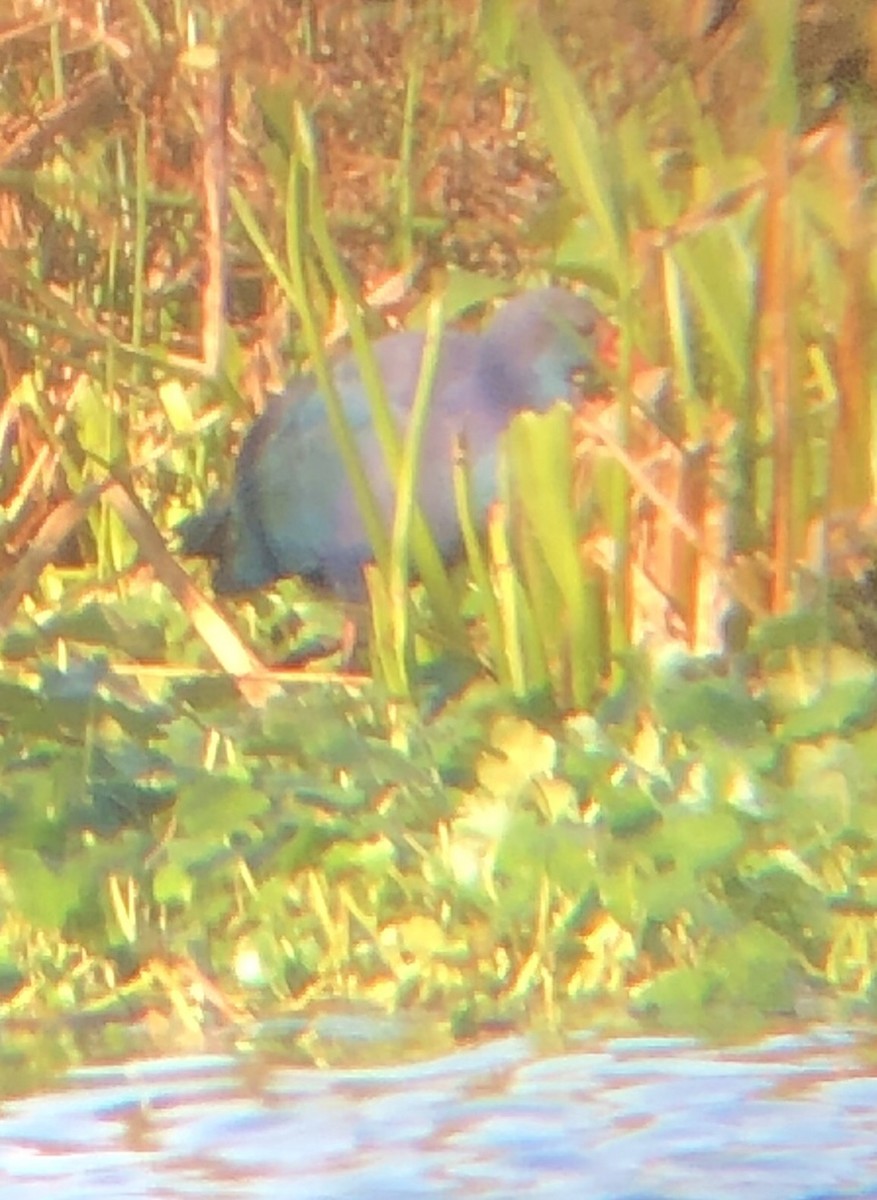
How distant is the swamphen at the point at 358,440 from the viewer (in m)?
2.78

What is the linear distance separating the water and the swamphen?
1.14m

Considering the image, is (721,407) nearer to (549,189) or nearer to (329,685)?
(329,685)

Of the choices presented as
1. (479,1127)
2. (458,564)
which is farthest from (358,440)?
(479,1127)

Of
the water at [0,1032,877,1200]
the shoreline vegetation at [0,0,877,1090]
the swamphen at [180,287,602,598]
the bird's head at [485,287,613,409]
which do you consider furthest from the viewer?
the bird's head at [485,287,613,409]

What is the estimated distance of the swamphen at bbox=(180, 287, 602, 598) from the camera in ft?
9.11

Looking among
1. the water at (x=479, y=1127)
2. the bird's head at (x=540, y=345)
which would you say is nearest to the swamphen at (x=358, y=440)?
the bird's head at (x=540, y=345)

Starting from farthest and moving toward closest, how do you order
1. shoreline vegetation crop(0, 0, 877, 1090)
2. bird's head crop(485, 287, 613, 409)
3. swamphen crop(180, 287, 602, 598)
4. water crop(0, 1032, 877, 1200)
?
bird's head crop(485, 287, 613, 409) < swamphen crop(180, 287, 602, 598) < shoreline vegetation crop(0, 0, 877, 1090) < water crop(0, 1032, 877, 1200)

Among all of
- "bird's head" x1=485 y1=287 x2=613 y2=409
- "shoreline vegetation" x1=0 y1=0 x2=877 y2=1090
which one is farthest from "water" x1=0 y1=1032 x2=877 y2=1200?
"bird's head" x1=485 y1=287 x2=613 y2=409

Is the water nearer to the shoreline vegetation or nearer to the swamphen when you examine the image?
Answer: the shoreline vegetation

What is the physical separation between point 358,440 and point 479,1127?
1391 mm

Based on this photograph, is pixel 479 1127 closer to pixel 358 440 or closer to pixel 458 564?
pixel 458 564

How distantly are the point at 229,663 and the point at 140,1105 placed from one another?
0.87 metres

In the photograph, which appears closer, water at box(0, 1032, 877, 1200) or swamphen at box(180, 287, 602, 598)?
water at box(0, 1032, 877, 1200)

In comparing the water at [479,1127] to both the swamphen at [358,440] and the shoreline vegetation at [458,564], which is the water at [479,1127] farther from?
the swamphen at [358,440]
